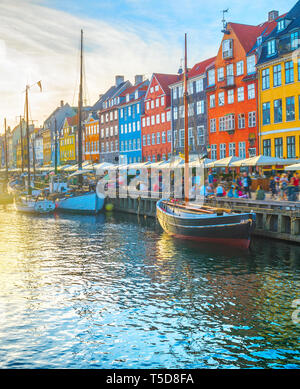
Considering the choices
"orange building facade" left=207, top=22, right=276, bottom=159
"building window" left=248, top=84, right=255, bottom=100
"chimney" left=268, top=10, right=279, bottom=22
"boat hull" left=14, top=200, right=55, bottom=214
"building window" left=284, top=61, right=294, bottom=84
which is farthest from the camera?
"chimney" left=268, top=10, right=279, bottom=22

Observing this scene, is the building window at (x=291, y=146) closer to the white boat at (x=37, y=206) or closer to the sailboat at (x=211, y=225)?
the sailboat at (x=211, y=225)

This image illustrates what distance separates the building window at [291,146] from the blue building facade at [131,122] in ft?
114

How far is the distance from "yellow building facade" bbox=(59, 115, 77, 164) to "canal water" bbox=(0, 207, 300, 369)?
79221 mm

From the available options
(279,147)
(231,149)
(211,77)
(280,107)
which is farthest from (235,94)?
(279,147)

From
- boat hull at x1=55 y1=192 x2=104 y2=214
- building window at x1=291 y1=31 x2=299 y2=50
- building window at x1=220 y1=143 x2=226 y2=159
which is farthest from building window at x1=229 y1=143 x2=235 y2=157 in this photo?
boat hull at x1=55 y1=192 x2=104 y2=214

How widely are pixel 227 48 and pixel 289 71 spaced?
10.9 m

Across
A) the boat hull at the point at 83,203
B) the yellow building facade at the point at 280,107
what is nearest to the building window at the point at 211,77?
the yellow building facade at the point at 280,107

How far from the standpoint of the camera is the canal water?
1054 cm

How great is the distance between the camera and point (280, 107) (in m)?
40.5

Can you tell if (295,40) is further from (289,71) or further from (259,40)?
(259,40)

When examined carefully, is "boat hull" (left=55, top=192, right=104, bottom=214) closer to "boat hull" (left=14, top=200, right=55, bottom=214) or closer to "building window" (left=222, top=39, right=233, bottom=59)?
"boat hull" (left=14, top=200, right=55, bottom=214)

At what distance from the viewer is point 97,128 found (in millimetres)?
90125

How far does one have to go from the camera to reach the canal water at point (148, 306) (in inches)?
415

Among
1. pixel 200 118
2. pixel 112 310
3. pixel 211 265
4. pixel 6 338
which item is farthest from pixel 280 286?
pixel 200 118
